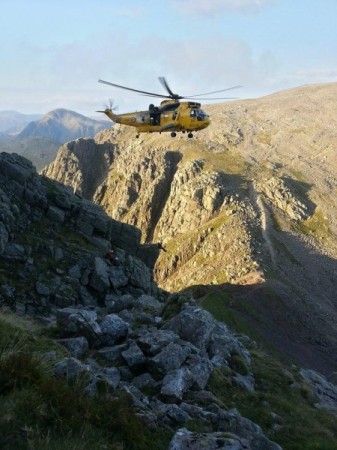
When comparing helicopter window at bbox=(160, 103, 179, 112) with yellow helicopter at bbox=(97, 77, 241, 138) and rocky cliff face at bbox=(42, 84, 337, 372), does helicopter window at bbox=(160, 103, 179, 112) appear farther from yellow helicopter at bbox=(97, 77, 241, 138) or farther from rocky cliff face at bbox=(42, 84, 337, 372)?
rocky cliff face at bbox=(42, 84, 337, 372)

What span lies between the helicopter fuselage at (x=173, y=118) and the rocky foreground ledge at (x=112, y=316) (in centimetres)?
962

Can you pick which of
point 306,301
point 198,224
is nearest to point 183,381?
point 306,301

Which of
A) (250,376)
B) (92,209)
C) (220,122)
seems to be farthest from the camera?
(220,122)

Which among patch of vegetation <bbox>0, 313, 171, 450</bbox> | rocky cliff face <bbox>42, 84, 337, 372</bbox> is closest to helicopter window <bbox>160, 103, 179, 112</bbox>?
patch of vegetation <bbox>0, 313, 171, 450</bbox>

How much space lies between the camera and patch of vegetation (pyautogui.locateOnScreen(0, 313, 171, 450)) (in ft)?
25.1

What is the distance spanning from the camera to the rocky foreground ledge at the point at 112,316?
12.4 meters

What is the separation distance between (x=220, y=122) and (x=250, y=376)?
170 m

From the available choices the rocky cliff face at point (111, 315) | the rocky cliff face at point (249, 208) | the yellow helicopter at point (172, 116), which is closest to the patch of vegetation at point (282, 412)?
the rocky cliff face at point (111, 315)

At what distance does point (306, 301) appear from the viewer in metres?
86.9

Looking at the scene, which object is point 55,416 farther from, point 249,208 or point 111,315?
point 249,208

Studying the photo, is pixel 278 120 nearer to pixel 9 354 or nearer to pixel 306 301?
pixel 306 301

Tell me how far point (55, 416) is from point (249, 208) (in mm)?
112490

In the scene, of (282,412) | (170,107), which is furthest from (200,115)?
(282,412)

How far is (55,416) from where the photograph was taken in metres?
8.42
